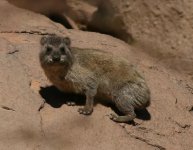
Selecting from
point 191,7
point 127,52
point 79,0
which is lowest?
point 79,0

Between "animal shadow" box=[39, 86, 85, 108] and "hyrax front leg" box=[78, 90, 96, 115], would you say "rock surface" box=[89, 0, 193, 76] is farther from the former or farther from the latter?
"hyrax front leg" box=[78, 90, 96, 115]

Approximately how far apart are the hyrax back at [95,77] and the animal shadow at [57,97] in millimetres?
134

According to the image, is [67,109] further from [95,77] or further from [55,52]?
[55,52]

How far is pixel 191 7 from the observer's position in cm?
1128

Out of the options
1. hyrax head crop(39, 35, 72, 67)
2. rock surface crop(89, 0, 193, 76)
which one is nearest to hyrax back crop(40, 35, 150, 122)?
hyrax head crop(39, 35, 72, 67)

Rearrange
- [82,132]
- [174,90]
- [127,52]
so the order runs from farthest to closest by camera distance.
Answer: [127,52], [174,90], [82,132]

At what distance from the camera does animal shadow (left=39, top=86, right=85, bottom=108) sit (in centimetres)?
875

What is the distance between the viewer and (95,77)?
895cm

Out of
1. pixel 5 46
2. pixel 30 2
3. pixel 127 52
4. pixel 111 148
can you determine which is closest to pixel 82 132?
pixel 111 148

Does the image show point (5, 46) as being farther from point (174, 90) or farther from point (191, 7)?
point (191, 7)

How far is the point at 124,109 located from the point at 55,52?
1243 mm

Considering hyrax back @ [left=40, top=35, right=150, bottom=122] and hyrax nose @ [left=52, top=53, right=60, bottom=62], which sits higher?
hyrax nose @ [left=52, top=53, right=60, bottom=62]

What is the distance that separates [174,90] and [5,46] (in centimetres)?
268

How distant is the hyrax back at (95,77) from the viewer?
8.68 meters
